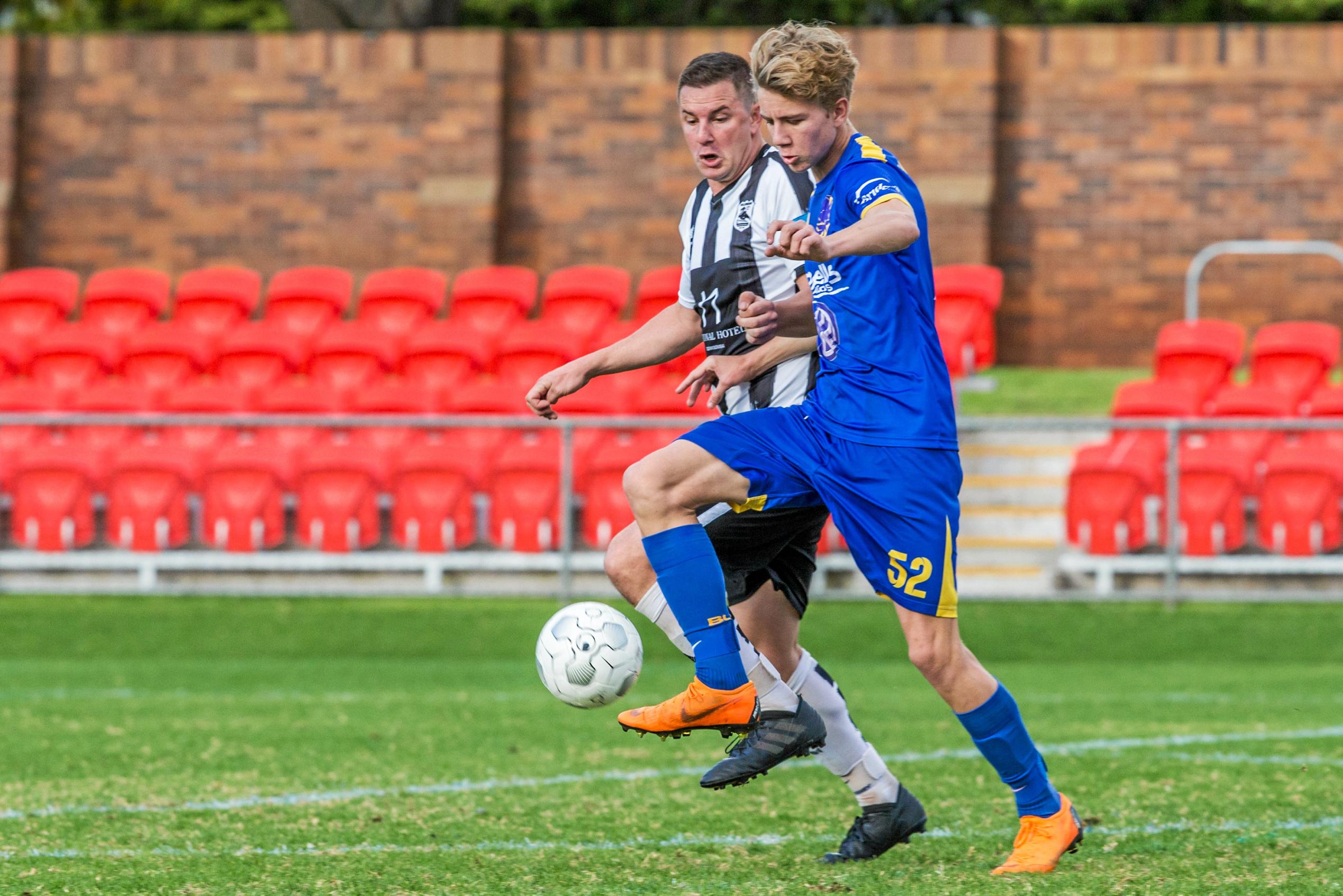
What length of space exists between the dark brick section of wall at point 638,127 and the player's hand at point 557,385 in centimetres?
1213

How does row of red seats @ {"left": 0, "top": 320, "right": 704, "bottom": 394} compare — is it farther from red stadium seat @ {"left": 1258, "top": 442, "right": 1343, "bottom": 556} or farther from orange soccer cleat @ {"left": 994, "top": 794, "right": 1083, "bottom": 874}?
orange soccer cleat @ {"left": 994, "top": 794, "right": 1083, "bottom": 874}

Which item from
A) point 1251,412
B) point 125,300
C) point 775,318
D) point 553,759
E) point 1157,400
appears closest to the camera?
point 775,318

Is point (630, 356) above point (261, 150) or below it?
below

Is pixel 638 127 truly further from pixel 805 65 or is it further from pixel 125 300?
pixel 805 65

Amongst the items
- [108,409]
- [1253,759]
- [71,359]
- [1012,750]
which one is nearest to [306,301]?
[71,359]

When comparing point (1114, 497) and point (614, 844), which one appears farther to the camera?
point (1114, 497)

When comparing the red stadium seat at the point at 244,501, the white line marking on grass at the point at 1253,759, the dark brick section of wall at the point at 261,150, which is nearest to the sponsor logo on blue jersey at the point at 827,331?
the white line marking on grass at the point at 1253,759

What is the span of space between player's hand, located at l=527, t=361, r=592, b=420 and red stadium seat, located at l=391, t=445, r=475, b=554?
5.80 meters

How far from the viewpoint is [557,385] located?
4641 millimetres

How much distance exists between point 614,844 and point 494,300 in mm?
9814

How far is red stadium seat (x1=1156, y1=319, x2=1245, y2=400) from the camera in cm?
1247

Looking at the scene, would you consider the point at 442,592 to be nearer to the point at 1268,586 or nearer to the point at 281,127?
the point at 1268,586

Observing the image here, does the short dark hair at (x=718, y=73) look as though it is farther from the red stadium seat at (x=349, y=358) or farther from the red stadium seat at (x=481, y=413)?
the red stadium seat at (x=349, y=358)

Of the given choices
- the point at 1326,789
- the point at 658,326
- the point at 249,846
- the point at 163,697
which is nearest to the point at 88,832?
the point at 249,846
